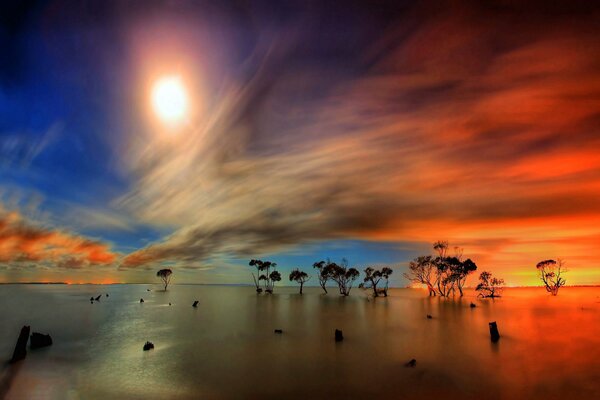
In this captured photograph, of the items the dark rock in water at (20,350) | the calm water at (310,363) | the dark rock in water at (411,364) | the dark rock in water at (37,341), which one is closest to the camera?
the calm water at (310,363)

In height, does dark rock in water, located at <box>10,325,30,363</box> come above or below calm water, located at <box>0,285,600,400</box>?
above

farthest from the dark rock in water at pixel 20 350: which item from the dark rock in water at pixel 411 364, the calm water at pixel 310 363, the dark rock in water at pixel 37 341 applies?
the dark rock in water at pixel 411 364

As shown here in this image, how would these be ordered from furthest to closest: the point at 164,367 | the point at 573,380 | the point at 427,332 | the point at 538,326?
the point at 538,326
the point at 427,332
the point at 164,367
the point at 573,380

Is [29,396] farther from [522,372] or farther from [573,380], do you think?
[573,380]

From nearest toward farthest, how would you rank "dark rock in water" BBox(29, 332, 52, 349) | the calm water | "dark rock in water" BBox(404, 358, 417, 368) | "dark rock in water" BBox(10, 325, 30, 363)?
the calm water < "dark rock in water" BBox(404, 358, 417, 368) < "dark rock in water" BBox(10, 325, 30, 363) < "dark rock in water" BBox(29, 332, 52, 349)

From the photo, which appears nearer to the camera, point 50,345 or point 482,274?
point 50,345

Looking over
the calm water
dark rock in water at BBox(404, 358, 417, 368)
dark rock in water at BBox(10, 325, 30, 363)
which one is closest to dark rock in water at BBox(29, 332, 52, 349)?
the calm water

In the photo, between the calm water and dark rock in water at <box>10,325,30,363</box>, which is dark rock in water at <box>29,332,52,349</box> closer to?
the calm water

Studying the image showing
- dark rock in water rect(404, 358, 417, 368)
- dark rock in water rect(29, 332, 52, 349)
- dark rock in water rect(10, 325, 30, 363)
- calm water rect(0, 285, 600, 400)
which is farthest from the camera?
dark rock in water rect(29, 332, 52, 349)

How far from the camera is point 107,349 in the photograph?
33312 millimetres

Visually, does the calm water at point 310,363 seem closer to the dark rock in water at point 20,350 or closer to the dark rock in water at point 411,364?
the dark rock in water at point 411,364

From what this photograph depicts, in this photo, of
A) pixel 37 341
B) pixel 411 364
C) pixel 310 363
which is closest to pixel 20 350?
pixel 37 341

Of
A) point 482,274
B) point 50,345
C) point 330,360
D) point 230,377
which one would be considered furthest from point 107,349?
point 482,274

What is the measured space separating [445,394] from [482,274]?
397ft
